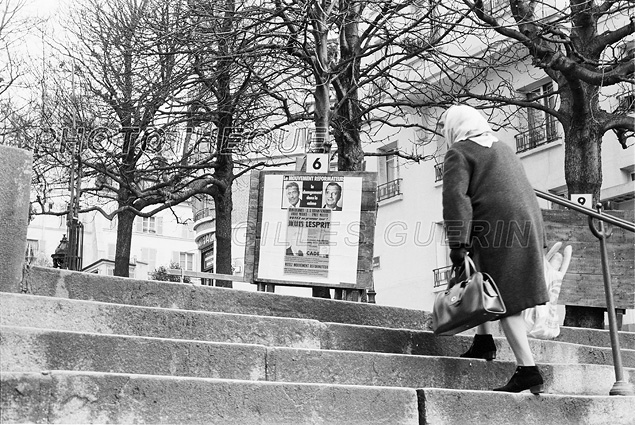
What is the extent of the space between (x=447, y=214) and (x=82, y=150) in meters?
15.5

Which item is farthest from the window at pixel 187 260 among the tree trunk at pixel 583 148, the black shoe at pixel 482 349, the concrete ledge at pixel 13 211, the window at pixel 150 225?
the black shoe at pixel 482 349

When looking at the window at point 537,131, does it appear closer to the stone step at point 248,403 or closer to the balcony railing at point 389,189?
the balcony railing at point 389,189

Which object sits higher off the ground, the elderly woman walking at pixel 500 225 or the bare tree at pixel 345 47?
the bare tree at pixel 345 47

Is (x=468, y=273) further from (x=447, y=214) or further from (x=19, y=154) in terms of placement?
(x=19, y=154)

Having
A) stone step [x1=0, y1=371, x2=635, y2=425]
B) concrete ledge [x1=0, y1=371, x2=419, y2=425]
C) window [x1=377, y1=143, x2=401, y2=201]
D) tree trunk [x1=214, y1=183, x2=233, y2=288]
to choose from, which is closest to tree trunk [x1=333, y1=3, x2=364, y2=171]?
tree trunk [x1=214, y1=183, x2=233, y2=288]

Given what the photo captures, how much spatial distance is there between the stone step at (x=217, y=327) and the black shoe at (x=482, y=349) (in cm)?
32

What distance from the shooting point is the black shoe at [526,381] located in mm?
6004

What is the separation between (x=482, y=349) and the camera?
269 inches

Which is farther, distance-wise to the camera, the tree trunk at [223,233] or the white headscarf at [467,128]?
the tree trunk at [223,233]

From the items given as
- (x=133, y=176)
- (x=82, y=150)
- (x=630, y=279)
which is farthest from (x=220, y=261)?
(x=630, y=279)

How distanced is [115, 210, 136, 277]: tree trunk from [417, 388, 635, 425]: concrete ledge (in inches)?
641

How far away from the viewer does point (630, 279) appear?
11.6m

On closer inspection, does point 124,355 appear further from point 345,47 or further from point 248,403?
point 345,47

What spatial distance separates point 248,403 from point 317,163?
6.39m
